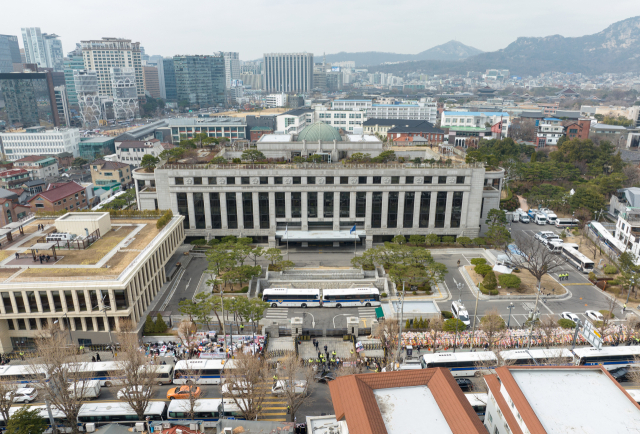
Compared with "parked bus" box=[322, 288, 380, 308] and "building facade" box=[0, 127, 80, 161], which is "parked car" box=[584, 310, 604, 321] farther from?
"building facade" box=[0, 127, 80, 161]

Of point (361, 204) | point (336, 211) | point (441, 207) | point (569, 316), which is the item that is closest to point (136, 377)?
point (336, 211)

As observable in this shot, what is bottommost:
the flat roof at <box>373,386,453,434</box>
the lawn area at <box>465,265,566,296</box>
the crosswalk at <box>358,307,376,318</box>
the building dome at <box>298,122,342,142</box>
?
Answer: the crosswalk at <box>358,307,376,318</box>

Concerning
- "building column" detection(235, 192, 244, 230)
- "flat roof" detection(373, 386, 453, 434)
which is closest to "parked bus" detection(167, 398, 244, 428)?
"flat roof" detection(373, 386, 453, 434)

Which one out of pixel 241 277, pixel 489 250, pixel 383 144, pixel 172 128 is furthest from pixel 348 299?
pixel 172 128

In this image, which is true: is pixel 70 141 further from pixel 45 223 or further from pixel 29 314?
pixel 29 314

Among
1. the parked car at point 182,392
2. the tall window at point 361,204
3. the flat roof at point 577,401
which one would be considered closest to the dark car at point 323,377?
the parked car at point 182,392
